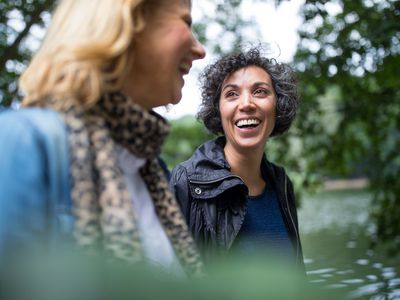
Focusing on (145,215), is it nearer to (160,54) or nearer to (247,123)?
(160,54)

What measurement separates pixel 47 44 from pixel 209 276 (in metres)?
0.80

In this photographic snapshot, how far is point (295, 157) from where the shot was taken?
988 centimetres

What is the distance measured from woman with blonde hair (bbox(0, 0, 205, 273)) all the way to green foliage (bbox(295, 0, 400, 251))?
2.78 metres

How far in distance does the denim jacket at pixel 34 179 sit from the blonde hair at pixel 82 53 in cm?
7

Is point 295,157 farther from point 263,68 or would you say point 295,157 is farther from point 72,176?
point 72,176

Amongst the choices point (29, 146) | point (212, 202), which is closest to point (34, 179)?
point (29, 146)

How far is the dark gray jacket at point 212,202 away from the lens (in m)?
2.64

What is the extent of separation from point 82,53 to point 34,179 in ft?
0.98

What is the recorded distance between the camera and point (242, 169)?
2992mm

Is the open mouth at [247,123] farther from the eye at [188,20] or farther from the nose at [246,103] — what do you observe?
the eye at [188,20]

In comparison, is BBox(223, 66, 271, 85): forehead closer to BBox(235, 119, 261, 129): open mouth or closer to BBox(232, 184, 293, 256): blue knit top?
BBox(235, 119, 261, 129): open mouth

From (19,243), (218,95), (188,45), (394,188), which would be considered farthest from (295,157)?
(19,243)

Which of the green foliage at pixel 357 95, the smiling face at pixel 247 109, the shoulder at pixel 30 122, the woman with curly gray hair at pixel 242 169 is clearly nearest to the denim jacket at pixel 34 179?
the shoulder at pixel 30 122

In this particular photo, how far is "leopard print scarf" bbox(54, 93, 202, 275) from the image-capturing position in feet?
3.41
